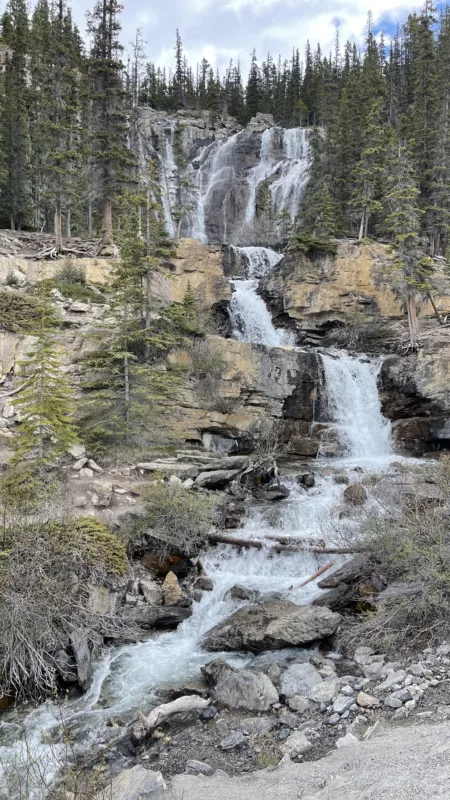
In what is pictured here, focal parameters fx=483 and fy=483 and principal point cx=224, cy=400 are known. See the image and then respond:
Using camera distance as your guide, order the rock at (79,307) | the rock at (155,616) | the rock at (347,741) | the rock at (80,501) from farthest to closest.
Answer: the rock at (79,307), the rock at (80,501), the rock at (155,616), the rock at (347,741)

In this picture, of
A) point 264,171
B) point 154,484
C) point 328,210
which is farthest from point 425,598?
point 264,171

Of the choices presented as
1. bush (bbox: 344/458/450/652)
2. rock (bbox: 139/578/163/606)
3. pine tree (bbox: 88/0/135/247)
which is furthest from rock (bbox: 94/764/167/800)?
pine tree (bbox: 88/0/135/247)

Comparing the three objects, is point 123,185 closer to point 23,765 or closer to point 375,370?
point 375,370

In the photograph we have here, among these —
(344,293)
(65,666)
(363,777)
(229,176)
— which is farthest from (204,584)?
(229,176)

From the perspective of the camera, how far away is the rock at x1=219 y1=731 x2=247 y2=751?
6.27 meters

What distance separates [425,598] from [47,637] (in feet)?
20.2

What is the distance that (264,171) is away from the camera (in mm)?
48938

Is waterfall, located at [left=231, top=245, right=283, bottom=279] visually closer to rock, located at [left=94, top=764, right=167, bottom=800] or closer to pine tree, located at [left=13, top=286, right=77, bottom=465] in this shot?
pine tree, located at [left=13, top=286, right=77, bottom=465]

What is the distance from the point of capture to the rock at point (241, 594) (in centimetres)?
1109

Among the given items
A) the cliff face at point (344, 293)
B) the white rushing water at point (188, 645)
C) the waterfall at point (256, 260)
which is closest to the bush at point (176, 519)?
the white rushing water at point (188, 645)

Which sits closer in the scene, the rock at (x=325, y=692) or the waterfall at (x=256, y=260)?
the rock at (x=325, y=692)

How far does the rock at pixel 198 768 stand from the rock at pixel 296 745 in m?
0.92

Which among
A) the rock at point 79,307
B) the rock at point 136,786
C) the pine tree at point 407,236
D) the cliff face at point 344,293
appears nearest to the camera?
the rock at point 136,786

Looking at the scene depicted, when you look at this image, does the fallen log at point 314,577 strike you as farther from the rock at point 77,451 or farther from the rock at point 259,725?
the rock at point 77,451
